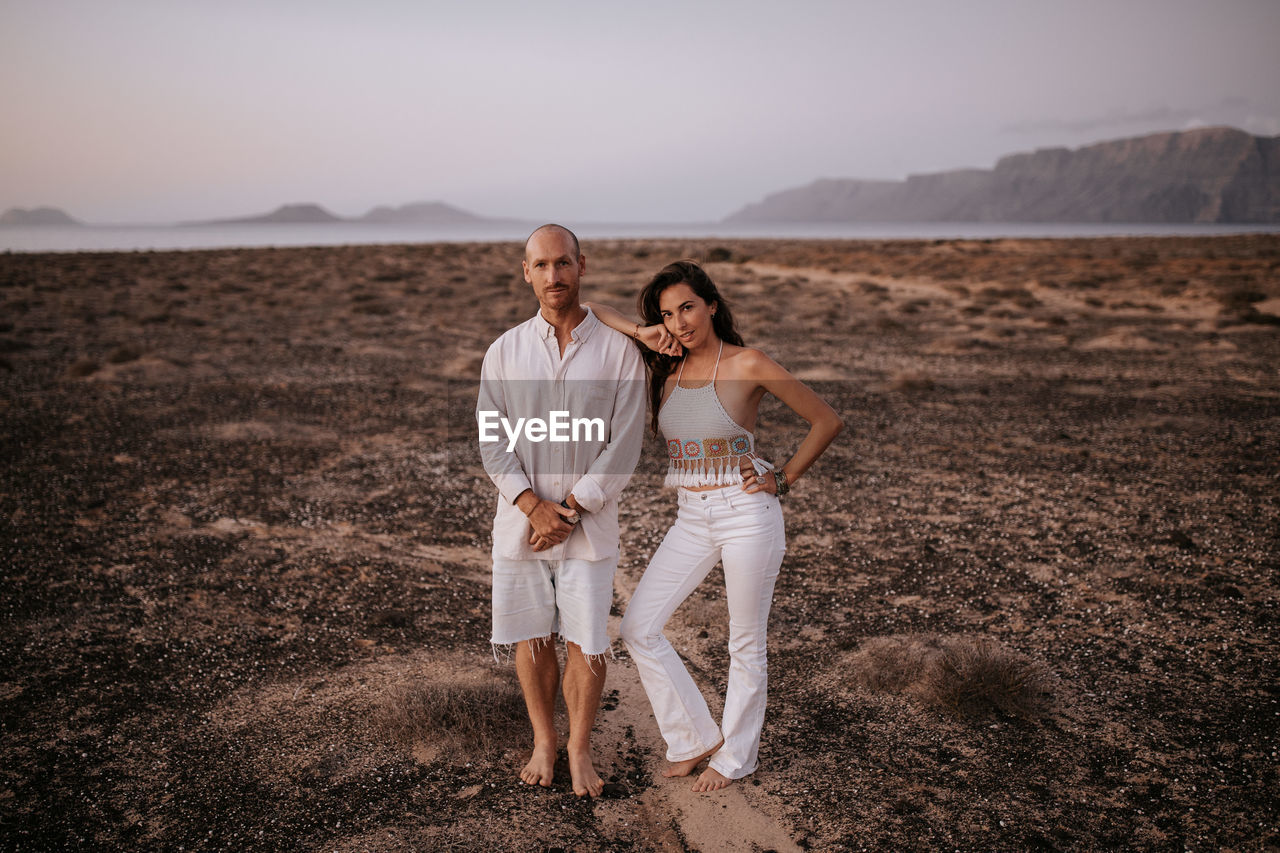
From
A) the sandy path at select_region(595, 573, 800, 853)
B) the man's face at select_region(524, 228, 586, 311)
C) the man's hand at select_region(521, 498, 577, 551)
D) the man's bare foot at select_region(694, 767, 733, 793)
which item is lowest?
the sandy path at select_region(595, 573, 800, 853)

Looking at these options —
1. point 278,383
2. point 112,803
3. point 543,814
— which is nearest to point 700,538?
point 543,814

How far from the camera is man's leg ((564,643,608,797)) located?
3.15m

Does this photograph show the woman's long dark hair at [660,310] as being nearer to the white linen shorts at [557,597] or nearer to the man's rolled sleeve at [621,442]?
the man's rolled sleeve at [621,442]

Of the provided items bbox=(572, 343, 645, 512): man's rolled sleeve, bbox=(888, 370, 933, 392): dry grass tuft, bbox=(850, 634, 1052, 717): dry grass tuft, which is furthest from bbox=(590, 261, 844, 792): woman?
bbox=(888, 370, 933, 392): dry grass tuft

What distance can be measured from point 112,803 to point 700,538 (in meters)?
2.82

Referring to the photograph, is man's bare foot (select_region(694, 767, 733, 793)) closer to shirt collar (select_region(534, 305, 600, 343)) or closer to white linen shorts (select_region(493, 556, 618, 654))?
white linen shorts (select_region(493, 556, 618, 654))

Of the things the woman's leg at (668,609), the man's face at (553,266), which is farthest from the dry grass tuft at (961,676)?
the man's face at (553,266)

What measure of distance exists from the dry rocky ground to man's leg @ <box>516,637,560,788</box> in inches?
4.3

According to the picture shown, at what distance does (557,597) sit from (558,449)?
63cm

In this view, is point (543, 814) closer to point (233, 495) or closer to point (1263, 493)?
point (233, 495)

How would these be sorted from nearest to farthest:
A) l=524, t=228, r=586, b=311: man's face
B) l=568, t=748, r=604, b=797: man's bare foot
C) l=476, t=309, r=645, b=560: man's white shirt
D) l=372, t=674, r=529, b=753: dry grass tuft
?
l=524, t=228, r=586, b=311: man's face, l=476, t=309, r=645, b=560: man's white shirt, l=568, t=748, r=604, b=797: man's bare foot, l=372, t=674, r=529, b=753: dry grass tuft

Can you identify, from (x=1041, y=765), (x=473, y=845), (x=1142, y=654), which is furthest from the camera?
(x=1142, y=654)

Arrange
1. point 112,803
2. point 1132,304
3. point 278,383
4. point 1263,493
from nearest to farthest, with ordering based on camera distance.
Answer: point 112,803 → point 1263,493 → point 278,383 → point 1132,304

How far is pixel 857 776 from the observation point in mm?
3480
